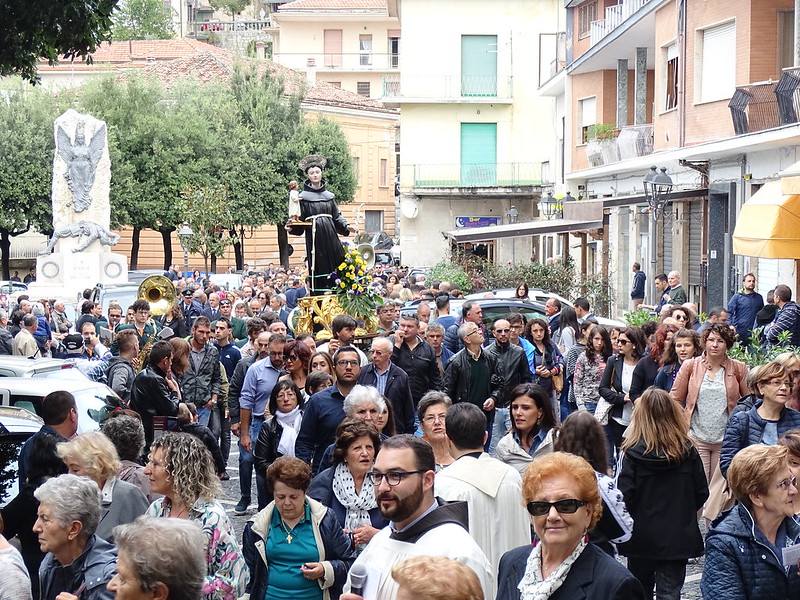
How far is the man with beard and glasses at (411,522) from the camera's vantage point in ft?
14.8

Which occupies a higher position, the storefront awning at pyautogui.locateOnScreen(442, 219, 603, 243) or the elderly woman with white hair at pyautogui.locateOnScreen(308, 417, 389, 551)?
the storefront awning at pyautogui.locateOnScreen(442, 219, 603, 243)

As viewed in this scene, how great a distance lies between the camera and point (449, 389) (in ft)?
37.6

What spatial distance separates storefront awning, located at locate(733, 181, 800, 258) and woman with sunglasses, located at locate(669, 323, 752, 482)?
237 inches

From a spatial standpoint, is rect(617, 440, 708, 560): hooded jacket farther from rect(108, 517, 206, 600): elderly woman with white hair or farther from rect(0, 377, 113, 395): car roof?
rect(0, 377, 113, 395): car roof

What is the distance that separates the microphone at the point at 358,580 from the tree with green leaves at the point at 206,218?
3867 cm

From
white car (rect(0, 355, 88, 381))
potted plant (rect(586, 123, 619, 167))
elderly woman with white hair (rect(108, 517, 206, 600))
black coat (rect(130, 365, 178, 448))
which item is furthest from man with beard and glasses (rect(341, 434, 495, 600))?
potted plant (rect(586, 123, 619, 167))

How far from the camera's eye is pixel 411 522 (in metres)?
4.64

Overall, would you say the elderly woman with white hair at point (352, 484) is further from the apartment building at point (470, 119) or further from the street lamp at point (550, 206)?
the apartment building at point (470, 119)

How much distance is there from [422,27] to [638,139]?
1968 centimetres

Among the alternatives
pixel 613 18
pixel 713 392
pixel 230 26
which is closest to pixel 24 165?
pixel 613 18

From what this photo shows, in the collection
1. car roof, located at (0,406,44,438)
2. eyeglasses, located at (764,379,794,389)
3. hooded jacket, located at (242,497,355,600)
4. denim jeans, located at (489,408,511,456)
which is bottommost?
denim jeans, located at (489,408,511,456)

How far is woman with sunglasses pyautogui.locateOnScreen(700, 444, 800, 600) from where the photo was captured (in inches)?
194

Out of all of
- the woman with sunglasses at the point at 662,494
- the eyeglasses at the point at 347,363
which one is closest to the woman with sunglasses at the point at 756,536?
the woman with sunglasses at the point at 662,494

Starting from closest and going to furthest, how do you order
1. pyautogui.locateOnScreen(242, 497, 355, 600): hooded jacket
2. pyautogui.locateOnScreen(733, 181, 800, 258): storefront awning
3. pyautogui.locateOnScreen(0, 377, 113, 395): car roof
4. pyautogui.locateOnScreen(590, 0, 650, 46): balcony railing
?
pyautogui.locateOnScreen(242, 497, 355, 600): hooded jacket
pyautogui.locateOnScreen(0, 377, 113, 395): car roof
pyautogui.locateOnScreen(733, 181, 800, 258): storefront awning
pyautogui.locateOnScreen(590, 0, 650, 46): balcony railing
